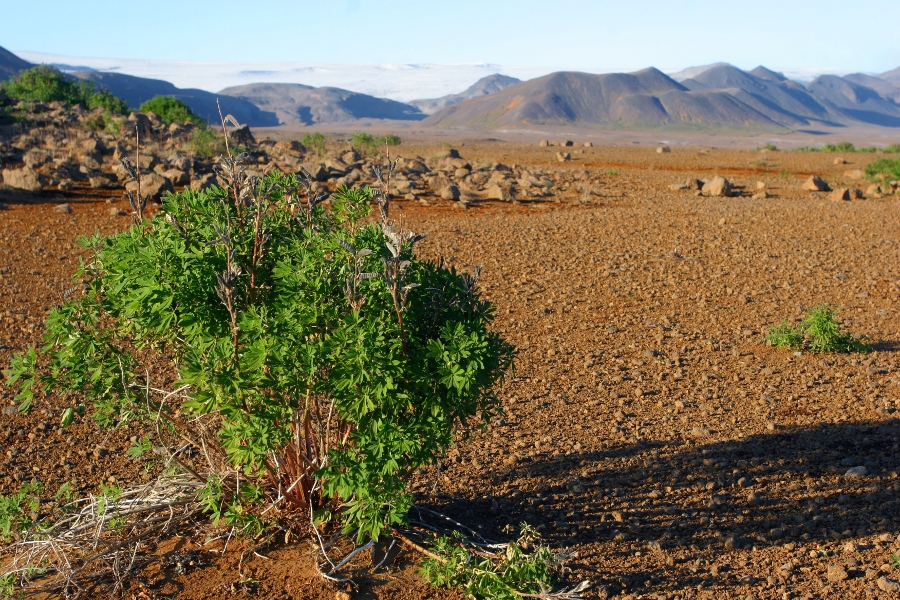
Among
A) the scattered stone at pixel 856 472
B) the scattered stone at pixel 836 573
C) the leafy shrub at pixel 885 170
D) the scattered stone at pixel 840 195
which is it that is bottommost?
the scattered stone at pixel 836 573

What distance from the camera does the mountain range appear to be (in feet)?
374

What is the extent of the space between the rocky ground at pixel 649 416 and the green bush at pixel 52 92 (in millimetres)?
21103

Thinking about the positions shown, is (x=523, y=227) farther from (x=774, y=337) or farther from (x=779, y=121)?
(x=779, y=121)

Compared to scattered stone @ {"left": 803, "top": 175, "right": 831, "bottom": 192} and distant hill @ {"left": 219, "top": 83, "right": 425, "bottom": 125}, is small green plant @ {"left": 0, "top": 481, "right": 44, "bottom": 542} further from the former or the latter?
distant hill @ {"left": 219, "top": 83, "right": 425, "bottom": 125}

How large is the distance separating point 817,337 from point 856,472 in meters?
2.42

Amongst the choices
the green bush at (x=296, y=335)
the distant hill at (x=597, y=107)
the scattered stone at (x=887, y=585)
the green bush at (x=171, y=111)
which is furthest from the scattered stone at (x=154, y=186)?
the distant hill at (x=597, y=107)

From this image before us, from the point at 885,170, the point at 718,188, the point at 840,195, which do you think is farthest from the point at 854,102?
the point at 718,188

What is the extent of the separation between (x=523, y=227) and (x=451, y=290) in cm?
857

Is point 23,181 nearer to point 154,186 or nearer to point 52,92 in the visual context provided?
point 154,186

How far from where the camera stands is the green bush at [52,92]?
32.1m

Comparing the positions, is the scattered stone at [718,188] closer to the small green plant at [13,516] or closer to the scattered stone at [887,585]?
the scattered stone at [887,585]

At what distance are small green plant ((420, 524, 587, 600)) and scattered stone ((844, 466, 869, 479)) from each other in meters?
2.21

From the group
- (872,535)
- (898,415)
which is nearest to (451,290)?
(872,535)

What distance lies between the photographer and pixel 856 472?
15.6 ft
